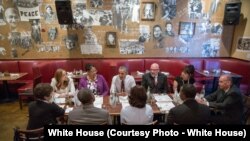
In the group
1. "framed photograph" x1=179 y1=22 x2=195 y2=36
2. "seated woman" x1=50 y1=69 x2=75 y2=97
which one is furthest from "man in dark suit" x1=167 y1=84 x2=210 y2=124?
"framed photograph" x1=179 y1=22 x2=195 y2=36

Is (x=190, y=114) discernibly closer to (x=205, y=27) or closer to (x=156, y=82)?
(x=156, y=82)

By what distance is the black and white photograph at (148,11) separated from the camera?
6227 millimetres

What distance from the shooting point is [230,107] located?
9.90 feet

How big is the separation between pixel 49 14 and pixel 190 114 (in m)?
5.15

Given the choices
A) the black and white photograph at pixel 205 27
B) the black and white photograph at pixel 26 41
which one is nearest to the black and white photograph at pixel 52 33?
the black and white photograph at pixel 26 41

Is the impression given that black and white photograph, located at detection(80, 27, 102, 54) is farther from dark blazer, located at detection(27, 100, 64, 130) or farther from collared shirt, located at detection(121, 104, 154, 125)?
collared shirt, located at detection(121, 104, 154, 125)

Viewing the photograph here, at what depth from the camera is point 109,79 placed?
616 cm

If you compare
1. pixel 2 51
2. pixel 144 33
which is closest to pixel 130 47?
pixel 144 33

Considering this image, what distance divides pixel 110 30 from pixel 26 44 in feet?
8.04

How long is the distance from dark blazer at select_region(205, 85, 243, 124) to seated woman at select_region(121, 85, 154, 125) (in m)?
1.20

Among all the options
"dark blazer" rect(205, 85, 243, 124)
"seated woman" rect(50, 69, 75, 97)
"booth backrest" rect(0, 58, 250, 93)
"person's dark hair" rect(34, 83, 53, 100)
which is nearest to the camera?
"person's dark hair" rect(34, 83, 53, 100)

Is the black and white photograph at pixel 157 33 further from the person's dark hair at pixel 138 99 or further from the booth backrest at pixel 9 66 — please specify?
the person's dark hair at pixel 138 99

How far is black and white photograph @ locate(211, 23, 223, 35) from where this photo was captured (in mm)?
6479

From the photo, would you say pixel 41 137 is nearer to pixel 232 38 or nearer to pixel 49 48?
pixel 49 48
